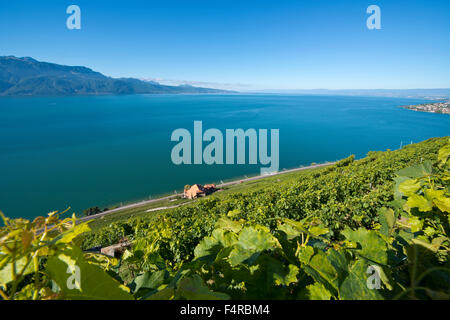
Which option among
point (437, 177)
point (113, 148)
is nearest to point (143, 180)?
point (113, 148)

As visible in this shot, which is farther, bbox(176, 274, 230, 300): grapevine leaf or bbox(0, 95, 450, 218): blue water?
bbox(0, 95, 450, 218): blue water

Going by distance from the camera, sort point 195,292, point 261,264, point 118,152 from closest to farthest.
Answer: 1. point 195,292
2. point 261,264
3. point 118,152

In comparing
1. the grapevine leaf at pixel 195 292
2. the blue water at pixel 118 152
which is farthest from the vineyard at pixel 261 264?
the blue water at pixel 118 152

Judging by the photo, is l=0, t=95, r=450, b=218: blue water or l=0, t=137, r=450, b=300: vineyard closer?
l=0, t=137, r=450, b=300: vineyard

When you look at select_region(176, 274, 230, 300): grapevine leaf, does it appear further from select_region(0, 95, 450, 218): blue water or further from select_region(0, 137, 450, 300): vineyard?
select_region(0, 95, 450, 218): blue water

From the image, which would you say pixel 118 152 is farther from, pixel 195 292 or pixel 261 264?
pixel 195 292

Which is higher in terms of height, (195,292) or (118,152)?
(195,292)

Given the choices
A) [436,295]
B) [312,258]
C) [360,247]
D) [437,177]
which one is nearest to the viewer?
[436,295]

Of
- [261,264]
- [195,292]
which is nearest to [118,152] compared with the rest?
[261,264]

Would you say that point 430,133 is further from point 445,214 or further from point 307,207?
point 445,214

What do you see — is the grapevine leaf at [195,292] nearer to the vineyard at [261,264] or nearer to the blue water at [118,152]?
the vineyard at [261,264]

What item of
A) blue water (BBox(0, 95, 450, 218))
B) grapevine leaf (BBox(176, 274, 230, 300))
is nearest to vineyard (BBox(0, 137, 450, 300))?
grapevine leaf (BBox(176, 274, 230, 300))

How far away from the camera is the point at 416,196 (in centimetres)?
111
